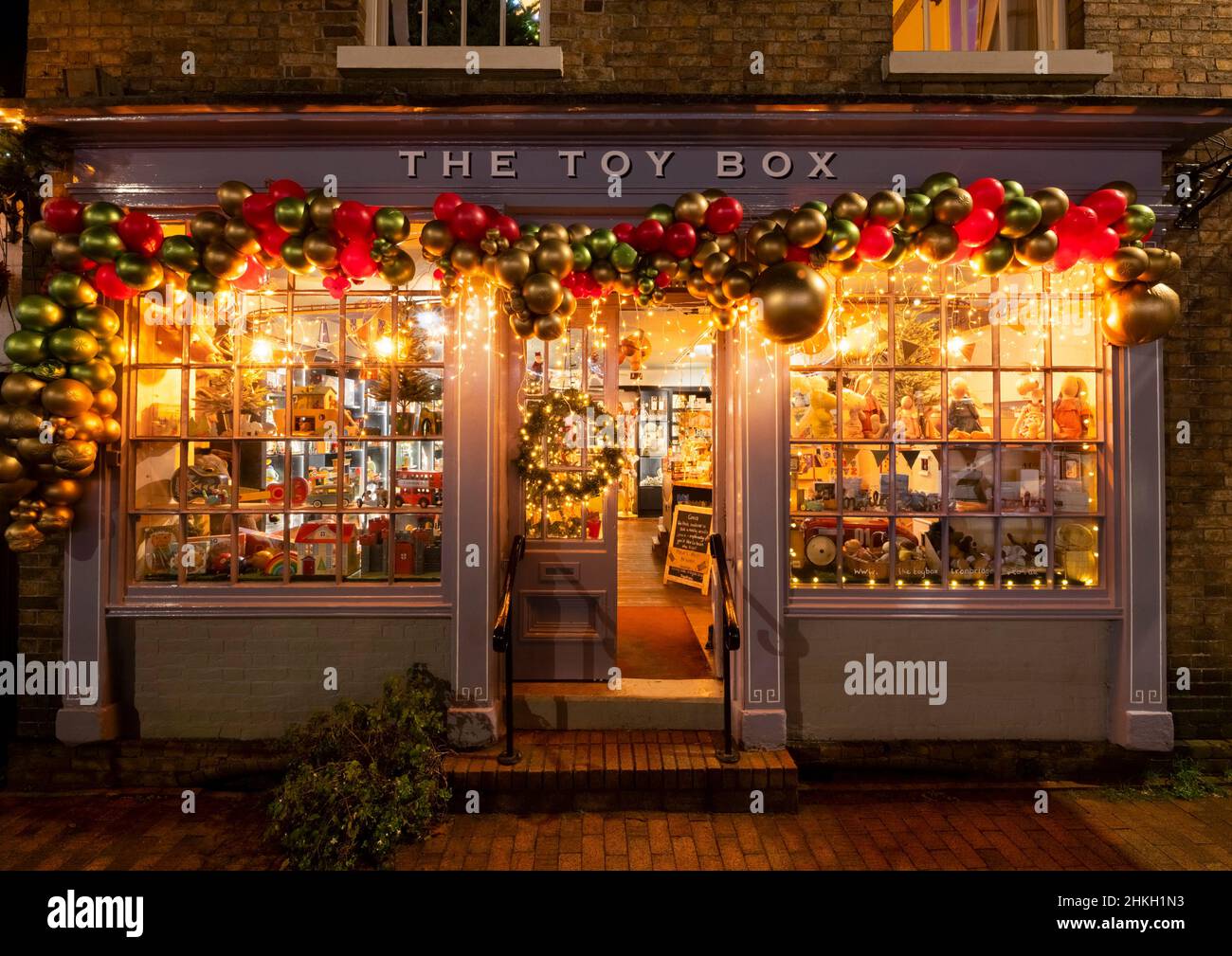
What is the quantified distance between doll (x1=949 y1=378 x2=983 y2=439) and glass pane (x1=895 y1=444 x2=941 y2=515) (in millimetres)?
232

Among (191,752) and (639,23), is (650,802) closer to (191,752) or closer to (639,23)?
(191,752)

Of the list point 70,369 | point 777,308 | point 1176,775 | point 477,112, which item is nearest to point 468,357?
point 477,112

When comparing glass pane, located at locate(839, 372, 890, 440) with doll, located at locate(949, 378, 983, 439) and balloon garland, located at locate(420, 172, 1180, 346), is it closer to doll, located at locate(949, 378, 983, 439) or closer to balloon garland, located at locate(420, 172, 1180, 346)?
doll, located at locate(949, 378, 983, 439)

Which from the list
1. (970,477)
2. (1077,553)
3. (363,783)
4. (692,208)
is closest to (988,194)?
(692,208)

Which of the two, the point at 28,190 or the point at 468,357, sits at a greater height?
the point at 28,190

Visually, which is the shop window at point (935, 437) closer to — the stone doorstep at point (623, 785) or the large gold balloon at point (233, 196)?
the stone doorstep at point (623, 785)

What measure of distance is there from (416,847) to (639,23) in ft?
18.5

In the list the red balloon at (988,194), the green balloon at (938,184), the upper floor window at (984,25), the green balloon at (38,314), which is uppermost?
the upper floor window at (984,25)

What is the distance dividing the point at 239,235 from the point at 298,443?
1475mm

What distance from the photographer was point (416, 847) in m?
3.74

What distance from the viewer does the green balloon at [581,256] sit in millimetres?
4047

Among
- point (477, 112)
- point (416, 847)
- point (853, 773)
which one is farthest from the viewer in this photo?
point (853, 773)


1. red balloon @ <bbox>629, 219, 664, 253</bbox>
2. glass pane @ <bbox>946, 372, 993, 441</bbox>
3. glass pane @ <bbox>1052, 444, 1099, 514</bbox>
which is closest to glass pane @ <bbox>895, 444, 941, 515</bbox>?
glass pane @ <bbox>946, 372, 993, 441</bbox>

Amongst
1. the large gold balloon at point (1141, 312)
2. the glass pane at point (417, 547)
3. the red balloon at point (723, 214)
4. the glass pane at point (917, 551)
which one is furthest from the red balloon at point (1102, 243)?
the glass pane at point (417, 547)
